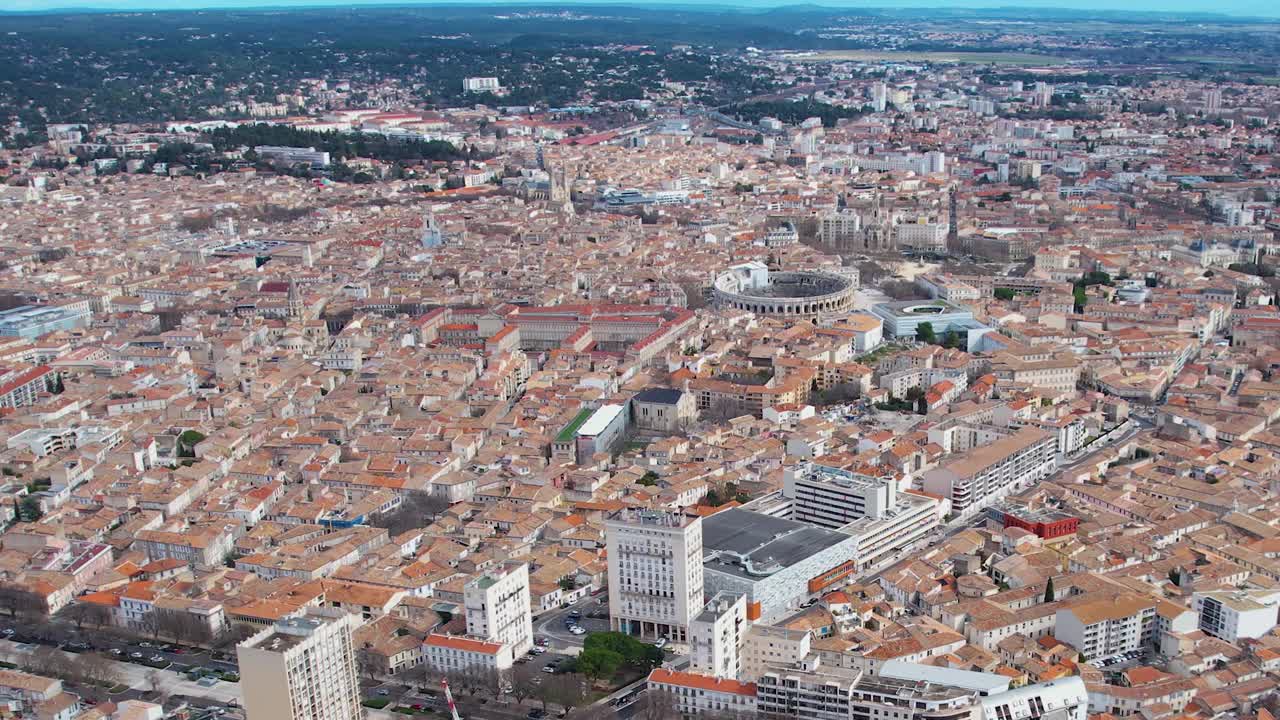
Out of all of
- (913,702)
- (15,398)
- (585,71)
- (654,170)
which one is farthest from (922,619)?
(585,71)

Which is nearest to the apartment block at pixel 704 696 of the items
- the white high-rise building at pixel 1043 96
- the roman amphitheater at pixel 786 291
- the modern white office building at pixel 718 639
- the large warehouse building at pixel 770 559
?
the modern white office building at pixel 718 639

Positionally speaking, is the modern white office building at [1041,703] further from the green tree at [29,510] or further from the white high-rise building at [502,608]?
the green tree at [29,510]

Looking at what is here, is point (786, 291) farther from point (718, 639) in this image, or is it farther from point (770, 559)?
point (718, 639)

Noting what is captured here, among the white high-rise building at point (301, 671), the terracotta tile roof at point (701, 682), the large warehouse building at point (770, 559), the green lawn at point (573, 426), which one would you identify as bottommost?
the green lawn at point (573, 426)

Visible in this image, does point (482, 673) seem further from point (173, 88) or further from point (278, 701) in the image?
point (173, 88)

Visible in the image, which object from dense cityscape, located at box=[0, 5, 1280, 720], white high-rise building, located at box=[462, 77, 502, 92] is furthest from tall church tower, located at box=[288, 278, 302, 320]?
white high-rise building, located at box=[462, 77, 502, 92]

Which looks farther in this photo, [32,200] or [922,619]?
[32,200]
